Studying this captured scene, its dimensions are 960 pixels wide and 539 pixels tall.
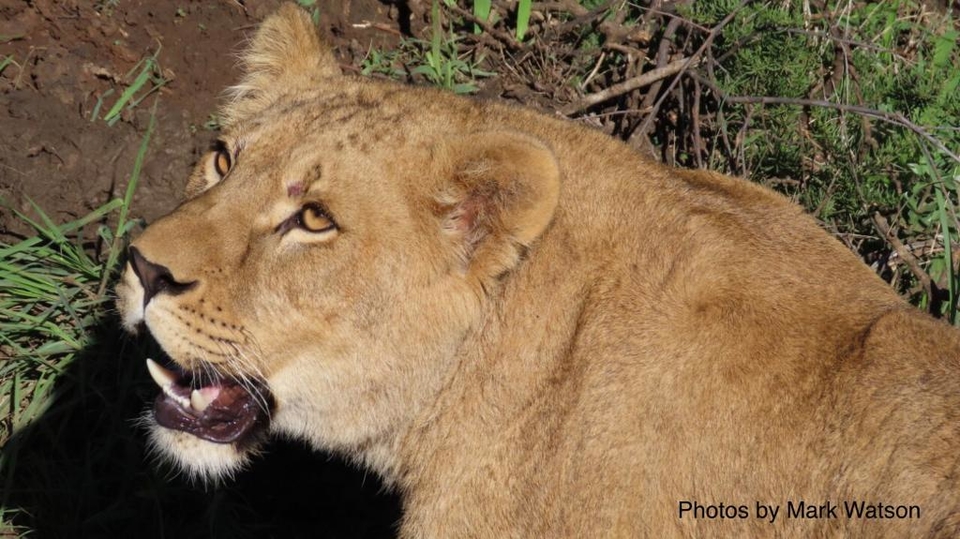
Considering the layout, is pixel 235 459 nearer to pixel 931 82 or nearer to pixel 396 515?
pixel 396 515

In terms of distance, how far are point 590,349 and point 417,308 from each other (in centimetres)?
51

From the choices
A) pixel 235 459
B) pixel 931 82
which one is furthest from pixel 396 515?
pixel 931 82

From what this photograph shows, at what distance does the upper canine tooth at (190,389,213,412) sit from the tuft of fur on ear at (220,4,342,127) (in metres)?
0.99

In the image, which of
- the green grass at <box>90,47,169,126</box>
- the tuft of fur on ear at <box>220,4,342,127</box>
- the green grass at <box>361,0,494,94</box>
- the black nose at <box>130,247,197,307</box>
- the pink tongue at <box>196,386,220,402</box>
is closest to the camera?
the black nose at <box>130,247,197,307</box>

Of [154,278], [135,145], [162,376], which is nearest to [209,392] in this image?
[162,376]

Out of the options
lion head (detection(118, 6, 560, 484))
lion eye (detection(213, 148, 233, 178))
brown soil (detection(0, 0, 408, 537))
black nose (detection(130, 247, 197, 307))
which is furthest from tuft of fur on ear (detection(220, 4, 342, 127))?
brown soil (detection(0, 0, 408, 537))

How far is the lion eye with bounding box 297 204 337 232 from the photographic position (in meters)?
3.23

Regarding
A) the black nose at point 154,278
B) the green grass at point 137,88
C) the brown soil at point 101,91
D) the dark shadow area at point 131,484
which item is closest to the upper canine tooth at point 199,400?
the black nose at point 154,278

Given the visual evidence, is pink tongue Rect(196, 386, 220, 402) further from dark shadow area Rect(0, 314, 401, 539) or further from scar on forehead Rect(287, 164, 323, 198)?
dark shadow area Rect(0, 314, 401, 539)

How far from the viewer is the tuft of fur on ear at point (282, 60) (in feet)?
12.7

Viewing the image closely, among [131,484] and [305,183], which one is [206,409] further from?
[131,484]

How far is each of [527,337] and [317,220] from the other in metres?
0.70

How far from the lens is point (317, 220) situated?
324 centimetres

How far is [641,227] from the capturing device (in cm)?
335
